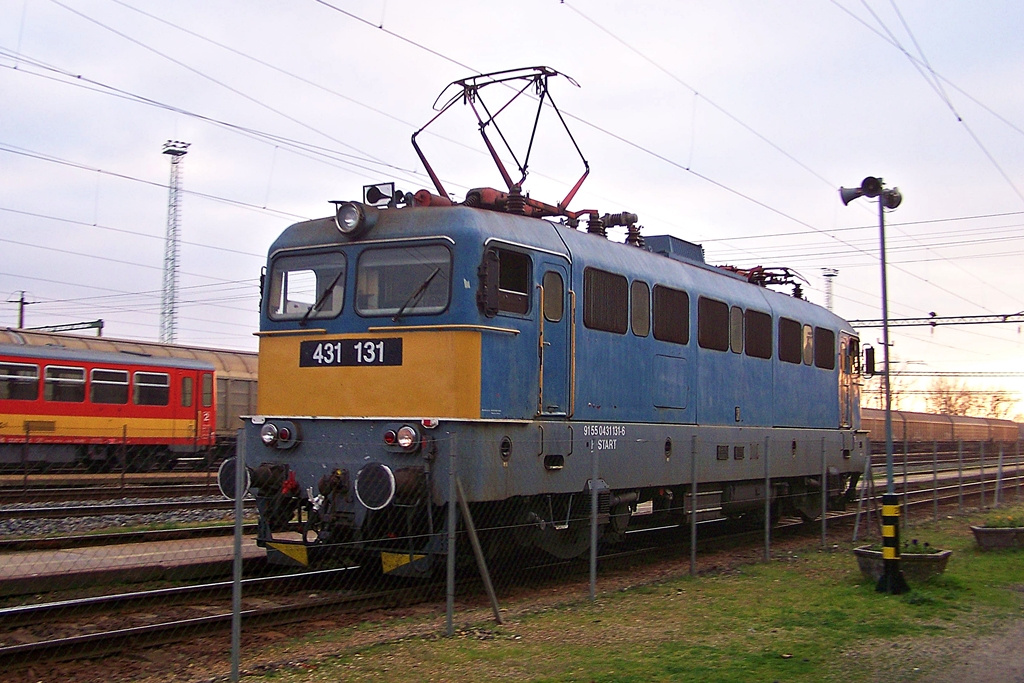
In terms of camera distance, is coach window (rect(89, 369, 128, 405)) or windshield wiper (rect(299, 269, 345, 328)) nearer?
windshield wiper (rect(299, 269, 345, 328))

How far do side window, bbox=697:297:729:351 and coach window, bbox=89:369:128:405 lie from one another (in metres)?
17.6

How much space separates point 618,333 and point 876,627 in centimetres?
443

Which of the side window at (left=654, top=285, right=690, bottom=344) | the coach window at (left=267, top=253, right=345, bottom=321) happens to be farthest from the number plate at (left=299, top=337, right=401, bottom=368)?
the side window at (left=654, top=285, right=690, bottom=344)

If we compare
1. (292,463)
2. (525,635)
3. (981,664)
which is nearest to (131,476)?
(292,463)


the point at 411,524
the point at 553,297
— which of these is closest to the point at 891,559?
the point at 553,297

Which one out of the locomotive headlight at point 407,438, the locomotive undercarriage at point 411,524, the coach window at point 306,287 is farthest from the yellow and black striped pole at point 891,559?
the coach window at point 306,287

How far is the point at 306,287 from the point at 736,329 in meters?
6.89

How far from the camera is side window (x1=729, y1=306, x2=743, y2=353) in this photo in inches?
586

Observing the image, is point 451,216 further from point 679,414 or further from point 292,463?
point 679,414

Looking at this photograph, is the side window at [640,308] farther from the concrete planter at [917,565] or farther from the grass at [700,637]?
the concrete planter at [917,565]

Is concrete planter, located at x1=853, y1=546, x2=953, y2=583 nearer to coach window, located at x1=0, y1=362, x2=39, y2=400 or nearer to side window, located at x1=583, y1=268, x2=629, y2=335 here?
side window, located at x1=583, y1=268, x2=629, y2=335

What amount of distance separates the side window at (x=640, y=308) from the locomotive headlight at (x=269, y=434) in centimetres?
446

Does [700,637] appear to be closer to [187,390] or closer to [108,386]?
[108,386]

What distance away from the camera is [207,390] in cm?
2920
